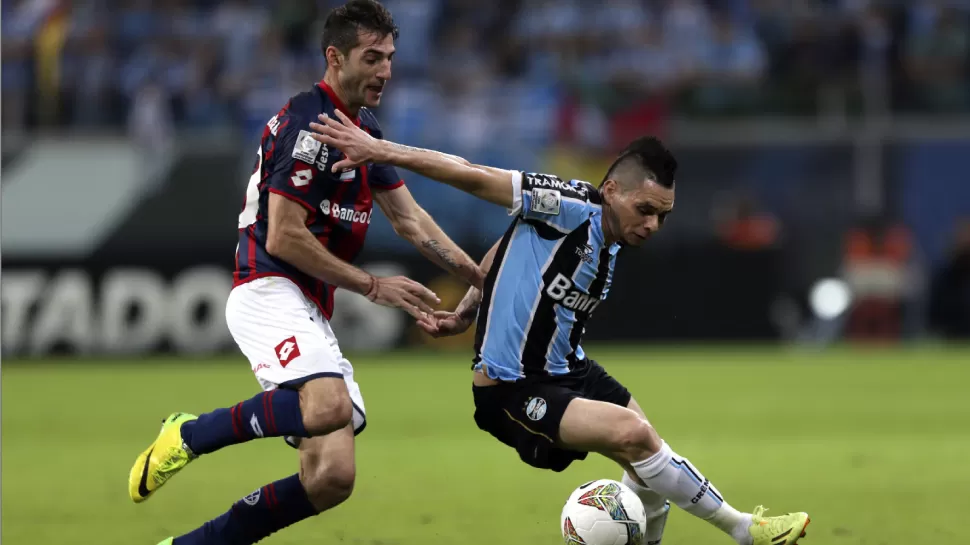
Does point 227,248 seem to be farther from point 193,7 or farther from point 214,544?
point 214,544

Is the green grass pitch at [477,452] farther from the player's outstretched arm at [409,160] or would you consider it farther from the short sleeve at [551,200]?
the player's outstretched arm at [409,160]

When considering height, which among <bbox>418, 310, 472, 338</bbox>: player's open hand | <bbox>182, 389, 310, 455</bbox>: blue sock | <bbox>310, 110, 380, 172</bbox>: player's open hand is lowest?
Answer: <bbox>182, 389, 310, 455</bbox>: blue sock

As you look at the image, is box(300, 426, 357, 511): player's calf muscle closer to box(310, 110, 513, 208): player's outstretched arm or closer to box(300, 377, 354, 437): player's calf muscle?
box(300, 377, 354, 437): player's calf muscle

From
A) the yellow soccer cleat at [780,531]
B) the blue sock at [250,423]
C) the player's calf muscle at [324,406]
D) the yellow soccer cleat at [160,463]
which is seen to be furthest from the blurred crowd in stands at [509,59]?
the yellow soccer cleat at [780,531]

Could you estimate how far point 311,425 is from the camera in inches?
226

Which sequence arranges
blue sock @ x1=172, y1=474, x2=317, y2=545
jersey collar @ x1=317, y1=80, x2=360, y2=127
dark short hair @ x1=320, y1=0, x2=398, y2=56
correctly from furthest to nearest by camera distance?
jersey collar @ x1=317, y1=80, x2=360, y2=127 → dark short hair @ x1=320, y1=0, x2=398, y2=56 → blue sock @ x1=172, y1=474, x2=317, y2=545

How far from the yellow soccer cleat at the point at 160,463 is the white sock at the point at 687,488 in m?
1.95

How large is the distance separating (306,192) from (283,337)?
65 centimetres

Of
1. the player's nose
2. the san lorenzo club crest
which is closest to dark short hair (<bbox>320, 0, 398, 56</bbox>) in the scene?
the player's nose

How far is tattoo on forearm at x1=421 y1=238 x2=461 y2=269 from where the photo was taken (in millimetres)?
6648

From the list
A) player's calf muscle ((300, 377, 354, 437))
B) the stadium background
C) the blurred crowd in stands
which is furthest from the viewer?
the blurred crowd in stands

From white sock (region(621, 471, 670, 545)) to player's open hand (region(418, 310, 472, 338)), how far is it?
1.07 metres

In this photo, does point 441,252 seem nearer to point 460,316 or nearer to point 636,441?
point 460,316

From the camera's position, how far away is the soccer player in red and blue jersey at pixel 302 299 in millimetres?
5898
